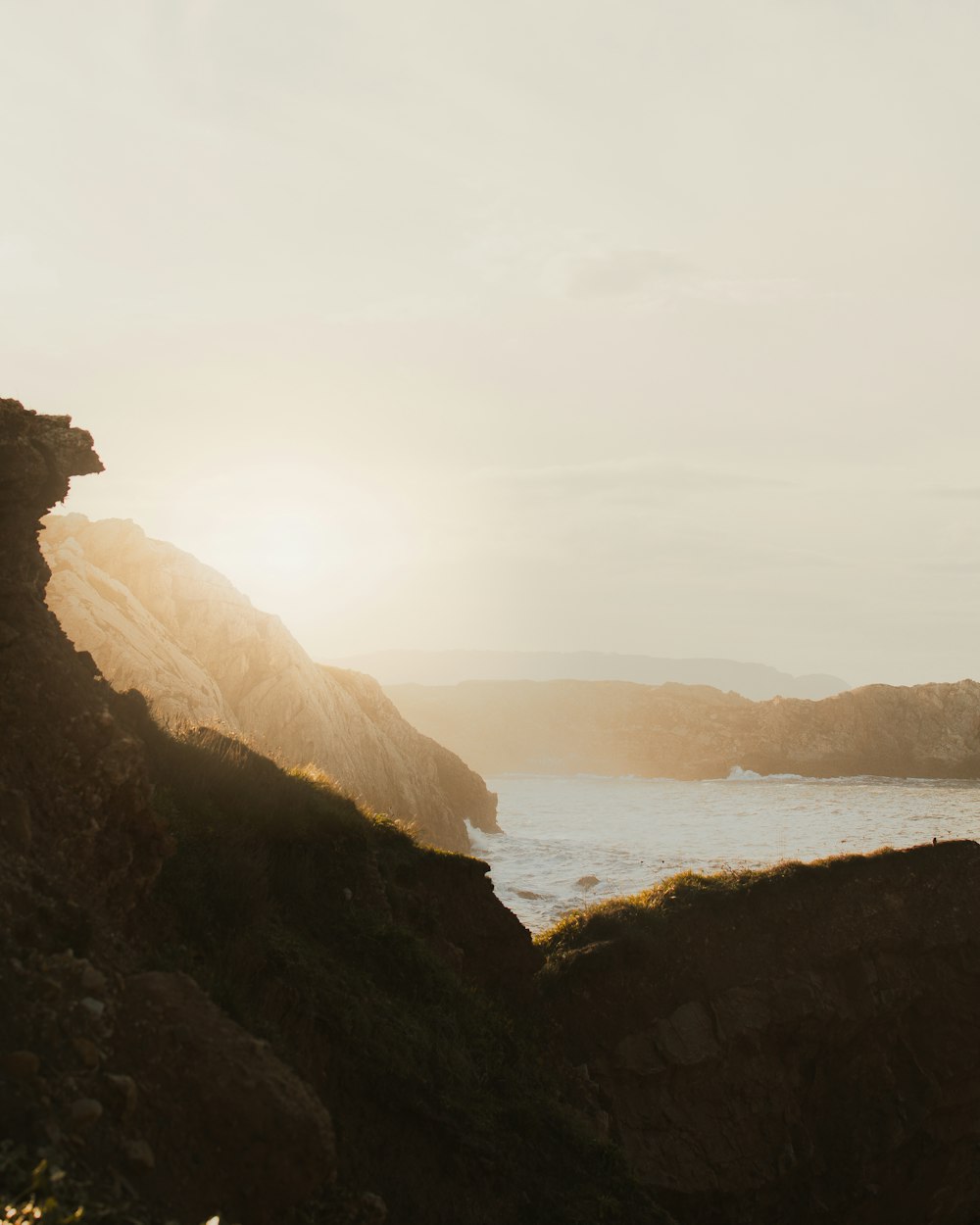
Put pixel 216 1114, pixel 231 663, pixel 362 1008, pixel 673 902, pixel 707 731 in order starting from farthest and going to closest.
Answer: pixel 707 731 < pixel 231 663 < pixel 673 902 < pixel 362 1008 < pixel 216 1114

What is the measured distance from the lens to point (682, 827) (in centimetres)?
4716

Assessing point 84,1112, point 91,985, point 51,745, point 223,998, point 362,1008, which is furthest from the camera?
point 362,1008

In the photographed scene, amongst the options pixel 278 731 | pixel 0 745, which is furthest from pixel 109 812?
pixel 278 731

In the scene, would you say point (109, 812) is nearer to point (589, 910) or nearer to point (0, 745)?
point (0, 745)

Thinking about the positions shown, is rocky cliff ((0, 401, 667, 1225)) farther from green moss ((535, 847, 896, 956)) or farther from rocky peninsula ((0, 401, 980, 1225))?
green moss ((535, 847, 896, 956))

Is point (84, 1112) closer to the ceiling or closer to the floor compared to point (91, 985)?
closer to the floor

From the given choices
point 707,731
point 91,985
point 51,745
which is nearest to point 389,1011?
point 91,985

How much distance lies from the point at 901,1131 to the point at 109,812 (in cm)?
1375

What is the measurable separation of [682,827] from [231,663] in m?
25.3

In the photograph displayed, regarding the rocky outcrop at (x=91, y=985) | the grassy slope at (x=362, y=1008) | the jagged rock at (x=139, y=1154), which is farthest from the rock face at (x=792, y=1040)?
the jagged rock at (x=139, y=1154)

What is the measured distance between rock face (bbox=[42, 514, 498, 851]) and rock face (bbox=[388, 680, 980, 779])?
141 feet

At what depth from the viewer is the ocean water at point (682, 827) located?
107 ft

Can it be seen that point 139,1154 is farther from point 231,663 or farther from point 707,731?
point 707,731

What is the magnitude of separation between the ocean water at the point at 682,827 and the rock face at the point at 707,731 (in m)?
3.93
